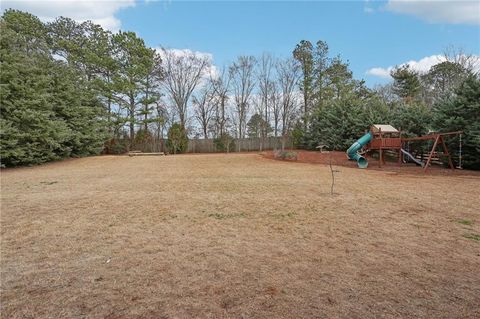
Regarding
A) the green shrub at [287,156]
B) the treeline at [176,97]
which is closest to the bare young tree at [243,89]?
the treeline at [176,97]

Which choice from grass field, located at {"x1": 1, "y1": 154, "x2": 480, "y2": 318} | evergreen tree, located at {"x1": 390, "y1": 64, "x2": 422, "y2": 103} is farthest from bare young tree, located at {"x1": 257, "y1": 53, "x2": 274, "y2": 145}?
grass field, located at {"x1": 1, "y1": 154, "x2": 480, "y2": 318}

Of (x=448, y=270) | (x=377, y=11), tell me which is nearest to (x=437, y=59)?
(x=377, y=11)

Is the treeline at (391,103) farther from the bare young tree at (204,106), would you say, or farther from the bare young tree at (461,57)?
the bare young tree at (204,106)

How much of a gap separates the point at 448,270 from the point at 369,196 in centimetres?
341

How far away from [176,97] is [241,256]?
25282mm

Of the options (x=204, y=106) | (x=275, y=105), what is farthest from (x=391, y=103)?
(x=204, y=106)

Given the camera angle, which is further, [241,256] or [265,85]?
[265,85]

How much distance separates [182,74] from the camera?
27078mm

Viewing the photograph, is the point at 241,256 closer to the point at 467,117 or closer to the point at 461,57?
the point at 467,117

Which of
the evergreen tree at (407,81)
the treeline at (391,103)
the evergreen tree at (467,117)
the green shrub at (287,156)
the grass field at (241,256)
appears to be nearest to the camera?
the grass field at (241,256)

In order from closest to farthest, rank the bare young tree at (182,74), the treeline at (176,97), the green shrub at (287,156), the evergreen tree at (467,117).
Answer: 1. the evergreen tree at (467,117)
2. the treeline at (176,97)
3. the green shrub at (287,156)
4. the bare young tree at (182,74)

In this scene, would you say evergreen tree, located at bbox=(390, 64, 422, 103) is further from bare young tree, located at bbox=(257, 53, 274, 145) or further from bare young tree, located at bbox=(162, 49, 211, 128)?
bare young tree, located at bbox=(162, 49, 211, 128)

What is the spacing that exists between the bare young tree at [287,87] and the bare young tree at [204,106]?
645 centimetres

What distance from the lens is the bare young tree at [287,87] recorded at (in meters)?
24.8
